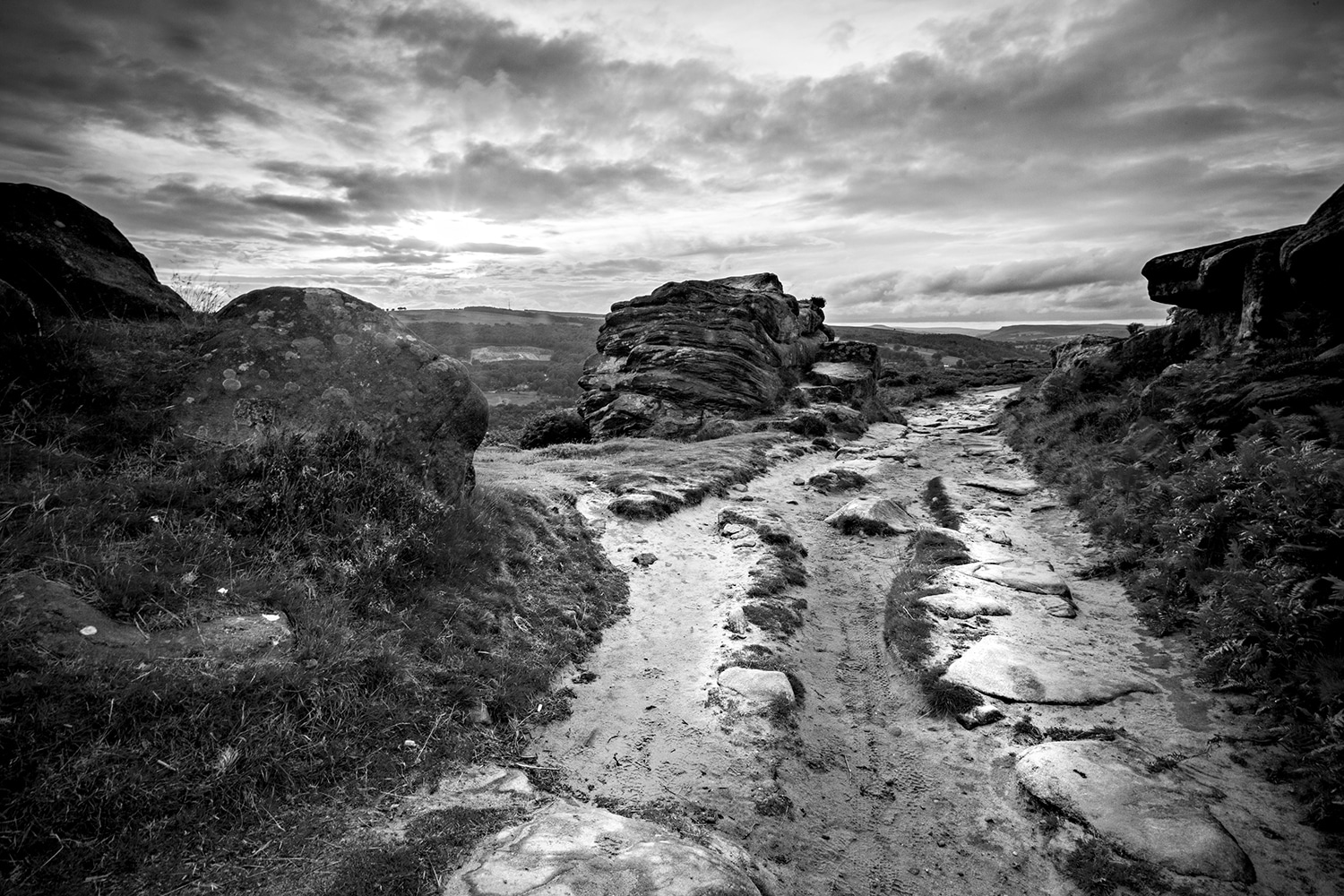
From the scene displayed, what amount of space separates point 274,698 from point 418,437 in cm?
483

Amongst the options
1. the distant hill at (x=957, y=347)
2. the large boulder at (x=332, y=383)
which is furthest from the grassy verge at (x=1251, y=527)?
the distant hill at (x=957, y=347)

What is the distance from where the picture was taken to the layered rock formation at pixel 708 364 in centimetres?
2720

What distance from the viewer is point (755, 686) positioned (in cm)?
716

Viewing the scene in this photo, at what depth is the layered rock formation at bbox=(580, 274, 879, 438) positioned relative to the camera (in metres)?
27.2

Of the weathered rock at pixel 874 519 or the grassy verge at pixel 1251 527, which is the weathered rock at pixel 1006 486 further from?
the weathered rock at pixel 874 519

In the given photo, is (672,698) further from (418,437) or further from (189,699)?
(418,437)

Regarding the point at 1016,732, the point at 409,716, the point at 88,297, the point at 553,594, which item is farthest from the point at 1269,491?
the point at 88,297

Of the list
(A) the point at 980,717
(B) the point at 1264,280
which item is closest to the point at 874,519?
(A) the point at 980,717

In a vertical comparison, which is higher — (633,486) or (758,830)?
(633,486)

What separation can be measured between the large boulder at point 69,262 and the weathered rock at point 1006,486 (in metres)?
17.9

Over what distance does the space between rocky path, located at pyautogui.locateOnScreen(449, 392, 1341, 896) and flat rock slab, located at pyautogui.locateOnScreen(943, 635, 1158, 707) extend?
3 centimetres

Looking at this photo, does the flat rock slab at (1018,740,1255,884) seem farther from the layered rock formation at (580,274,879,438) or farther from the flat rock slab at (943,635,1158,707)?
the layered rock formation at (580,274,879,438)

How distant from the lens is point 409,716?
214 inches

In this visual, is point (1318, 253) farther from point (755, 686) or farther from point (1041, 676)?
point (755, 686)
